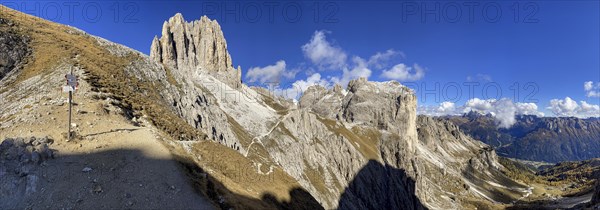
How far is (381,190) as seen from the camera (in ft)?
522

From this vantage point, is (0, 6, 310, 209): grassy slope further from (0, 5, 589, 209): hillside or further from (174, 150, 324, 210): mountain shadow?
(0, 5, 589, 209): hillside

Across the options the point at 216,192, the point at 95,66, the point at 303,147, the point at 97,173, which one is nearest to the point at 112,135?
→ the point at 97,173

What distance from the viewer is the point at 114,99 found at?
38719mm

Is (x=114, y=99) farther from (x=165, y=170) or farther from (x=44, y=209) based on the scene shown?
(x=44, y=209)

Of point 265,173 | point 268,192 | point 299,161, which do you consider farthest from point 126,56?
point 299,161

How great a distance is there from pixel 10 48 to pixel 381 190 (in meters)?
145

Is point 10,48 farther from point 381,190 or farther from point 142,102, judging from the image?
point 381,190

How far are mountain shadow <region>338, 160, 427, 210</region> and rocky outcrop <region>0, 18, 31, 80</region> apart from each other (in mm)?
103376

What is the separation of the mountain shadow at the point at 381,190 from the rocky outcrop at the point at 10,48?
103 meters

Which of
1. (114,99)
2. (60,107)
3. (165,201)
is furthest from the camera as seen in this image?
(114,99)

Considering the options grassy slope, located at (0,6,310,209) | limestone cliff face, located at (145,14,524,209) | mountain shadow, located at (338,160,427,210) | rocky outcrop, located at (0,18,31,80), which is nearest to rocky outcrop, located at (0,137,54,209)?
grassy slope, located at (0,6,310,209)

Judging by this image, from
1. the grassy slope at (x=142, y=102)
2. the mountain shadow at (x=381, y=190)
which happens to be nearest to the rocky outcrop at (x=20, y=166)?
the grassy slope at (x=142, y=102)

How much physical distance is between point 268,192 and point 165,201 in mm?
18188

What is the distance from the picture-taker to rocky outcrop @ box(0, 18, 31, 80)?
40.3 m
